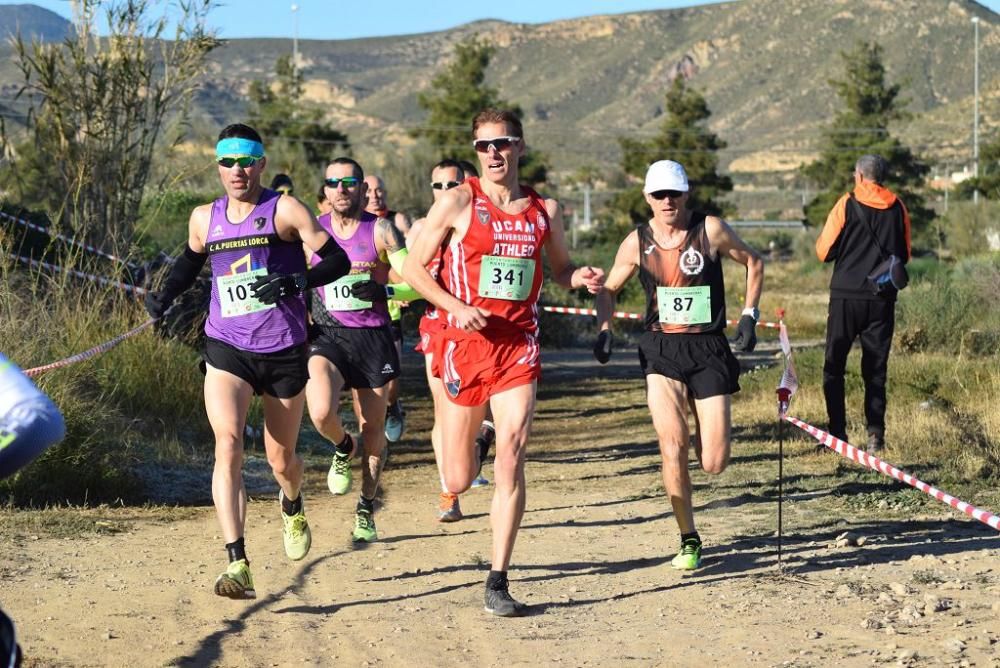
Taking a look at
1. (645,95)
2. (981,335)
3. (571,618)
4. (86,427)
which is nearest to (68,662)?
(571,618)

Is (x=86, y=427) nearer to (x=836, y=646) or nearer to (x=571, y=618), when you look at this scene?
(x=571, y=618)

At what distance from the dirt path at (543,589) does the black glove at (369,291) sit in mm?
1362

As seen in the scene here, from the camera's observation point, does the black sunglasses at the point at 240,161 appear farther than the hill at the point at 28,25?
No

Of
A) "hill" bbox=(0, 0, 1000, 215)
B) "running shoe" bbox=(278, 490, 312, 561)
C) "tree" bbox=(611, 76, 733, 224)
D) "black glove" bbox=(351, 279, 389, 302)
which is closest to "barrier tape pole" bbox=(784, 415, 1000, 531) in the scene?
"black glove" bbox=(351, 279, 389, 302)

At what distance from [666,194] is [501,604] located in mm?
2255

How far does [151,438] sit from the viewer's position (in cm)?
1165

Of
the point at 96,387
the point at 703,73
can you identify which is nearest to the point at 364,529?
the point at 96,387

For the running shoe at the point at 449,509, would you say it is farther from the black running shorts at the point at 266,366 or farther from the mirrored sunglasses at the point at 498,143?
the mirrored sunglasses at the point at 498,143

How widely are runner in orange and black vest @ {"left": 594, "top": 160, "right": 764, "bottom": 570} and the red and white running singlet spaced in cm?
75

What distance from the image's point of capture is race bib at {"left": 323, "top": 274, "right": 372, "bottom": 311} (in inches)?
353

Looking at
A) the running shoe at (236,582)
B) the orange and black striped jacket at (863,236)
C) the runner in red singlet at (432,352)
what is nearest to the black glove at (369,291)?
the runner in red singlet at (432,352)

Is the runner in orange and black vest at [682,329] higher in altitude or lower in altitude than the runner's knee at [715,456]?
higher

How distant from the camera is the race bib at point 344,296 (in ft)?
29.4

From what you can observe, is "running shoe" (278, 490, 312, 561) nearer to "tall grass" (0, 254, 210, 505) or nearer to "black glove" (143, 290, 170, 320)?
"black glove" (143, 290, 170, 320)
